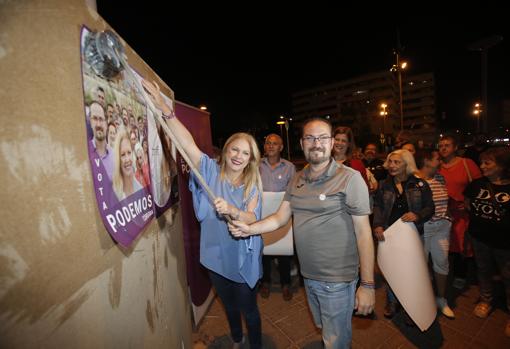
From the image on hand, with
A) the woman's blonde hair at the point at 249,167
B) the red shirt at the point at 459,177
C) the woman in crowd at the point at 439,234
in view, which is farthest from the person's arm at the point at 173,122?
the red shirt at the point at 459,177

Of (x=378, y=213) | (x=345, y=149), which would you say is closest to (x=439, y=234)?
(x=378, y=213)

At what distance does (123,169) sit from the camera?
133 centimetres

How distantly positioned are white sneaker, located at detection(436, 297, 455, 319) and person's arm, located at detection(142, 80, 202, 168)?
3.41 meters

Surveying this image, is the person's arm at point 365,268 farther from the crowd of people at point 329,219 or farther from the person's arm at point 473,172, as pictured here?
the person's arm at point 473,172

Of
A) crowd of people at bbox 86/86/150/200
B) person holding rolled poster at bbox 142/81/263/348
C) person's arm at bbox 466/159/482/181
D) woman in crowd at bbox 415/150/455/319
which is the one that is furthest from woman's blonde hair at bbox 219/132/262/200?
person's arm at bbox 466/159/482/181

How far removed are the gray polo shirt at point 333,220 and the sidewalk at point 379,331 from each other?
1.48 metres

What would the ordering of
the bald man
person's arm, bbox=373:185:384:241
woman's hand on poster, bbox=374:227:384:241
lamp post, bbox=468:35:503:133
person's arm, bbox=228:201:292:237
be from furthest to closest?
lamp post, bbox=468:35:503:133 < the bald man < person's arm, bbox=373:185:384:241 < woman's hand on poster, bbox=374:227:384:241 < person's arm, bbox=228:201:292:237

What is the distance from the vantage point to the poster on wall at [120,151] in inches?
42.1

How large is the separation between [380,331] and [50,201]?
348 centimetres

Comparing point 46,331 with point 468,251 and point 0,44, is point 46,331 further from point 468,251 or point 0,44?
point 468,251

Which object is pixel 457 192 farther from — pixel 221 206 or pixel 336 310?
pixel 221 206

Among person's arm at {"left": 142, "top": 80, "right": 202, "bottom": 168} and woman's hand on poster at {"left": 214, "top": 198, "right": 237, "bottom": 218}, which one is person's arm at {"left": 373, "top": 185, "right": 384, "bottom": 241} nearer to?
woman's hand on poster at {"left": 214, "top": 198, "right": 237, "bottom": 218}

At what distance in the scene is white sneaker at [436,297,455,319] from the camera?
3146mm

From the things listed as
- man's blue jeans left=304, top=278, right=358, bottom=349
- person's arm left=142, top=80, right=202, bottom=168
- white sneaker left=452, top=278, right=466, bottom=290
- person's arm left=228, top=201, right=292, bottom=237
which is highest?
person's arm left=142, top=80, right=202, bottom=168
